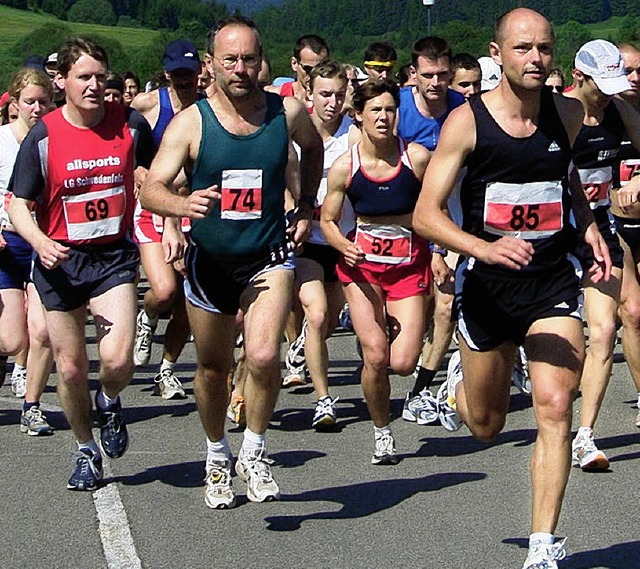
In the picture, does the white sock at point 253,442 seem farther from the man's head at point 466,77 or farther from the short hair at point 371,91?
the man's head at point 466,77

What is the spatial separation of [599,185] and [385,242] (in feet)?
4.19

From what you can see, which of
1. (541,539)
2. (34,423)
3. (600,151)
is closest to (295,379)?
(34,423)

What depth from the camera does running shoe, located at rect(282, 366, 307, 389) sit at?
1074 centimetres

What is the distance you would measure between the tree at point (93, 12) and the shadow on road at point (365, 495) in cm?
10073

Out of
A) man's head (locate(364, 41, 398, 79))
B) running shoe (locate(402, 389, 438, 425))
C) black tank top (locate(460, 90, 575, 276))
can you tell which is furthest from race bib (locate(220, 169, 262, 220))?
man's head (locate(364, 41, 398, 79))

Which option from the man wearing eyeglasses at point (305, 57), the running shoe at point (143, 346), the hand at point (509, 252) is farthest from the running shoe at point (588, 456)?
the man wearing eyeglasses at point (305, 57)

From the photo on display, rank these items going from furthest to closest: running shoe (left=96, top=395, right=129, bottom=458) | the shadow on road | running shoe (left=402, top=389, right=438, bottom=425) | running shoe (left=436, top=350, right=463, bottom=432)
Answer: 1. running shoe (left=402, top=389, right=438, bottom=425)
2. running shoe (left=96, top=395, right=129, bottom=458)
3. running shoe (left=436, top=350, right=463, bottom=432)
4. the shadow on road

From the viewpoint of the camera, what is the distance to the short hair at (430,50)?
10164 mm

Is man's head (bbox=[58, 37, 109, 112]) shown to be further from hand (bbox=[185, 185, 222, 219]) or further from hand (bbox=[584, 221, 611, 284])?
hand (bbox=[584, 221, 611, 284])

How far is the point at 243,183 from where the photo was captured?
22.6 feet

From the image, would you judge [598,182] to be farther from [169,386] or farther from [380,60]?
[380,60]

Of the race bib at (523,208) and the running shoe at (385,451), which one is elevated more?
the race bib at (523,208)

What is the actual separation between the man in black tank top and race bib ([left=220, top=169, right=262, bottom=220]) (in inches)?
42.0

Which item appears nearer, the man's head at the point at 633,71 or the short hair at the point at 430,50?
the man's head at the point at 633,71
